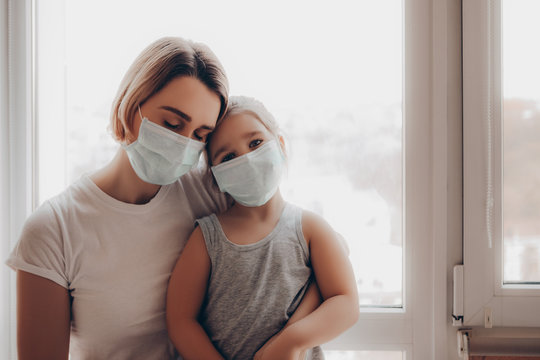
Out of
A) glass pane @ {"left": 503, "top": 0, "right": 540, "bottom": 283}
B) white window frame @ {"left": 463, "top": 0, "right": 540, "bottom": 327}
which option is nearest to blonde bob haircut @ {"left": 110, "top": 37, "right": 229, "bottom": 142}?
white window frame @ {"left": 463, "top": 0, "right": 540, "bottom": 327}

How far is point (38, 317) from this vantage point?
918mm

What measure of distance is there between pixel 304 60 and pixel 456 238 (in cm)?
75

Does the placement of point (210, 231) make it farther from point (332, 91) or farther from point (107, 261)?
point (332, 91)

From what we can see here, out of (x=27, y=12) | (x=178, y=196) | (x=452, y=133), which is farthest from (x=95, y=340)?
(x=452, y=133)

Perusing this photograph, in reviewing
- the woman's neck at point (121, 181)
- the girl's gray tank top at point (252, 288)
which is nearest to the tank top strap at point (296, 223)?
the girl's gray tank top at point (252, 288)

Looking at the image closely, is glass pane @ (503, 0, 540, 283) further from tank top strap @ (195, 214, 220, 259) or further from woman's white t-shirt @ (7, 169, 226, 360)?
woman's white t-shirt @ (7, 169, 226, 360)

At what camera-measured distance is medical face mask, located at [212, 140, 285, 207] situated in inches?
36.9

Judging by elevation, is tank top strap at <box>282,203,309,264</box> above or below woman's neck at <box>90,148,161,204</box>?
below

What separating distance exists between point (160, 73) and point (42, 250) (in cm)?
50

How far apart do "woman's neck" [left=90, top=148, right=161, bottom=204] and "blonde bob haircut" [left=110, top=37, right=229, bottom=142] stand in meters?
0.08

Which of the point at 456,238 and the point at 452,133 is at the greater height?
the point at 452,133

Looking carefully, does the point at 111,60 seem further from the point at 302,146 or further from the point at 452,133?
the point at 452,133

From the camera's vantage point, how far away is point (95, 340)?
3.24 ft

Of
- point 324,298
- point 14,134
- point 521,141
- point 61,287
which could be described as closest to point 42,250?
point 61,287
